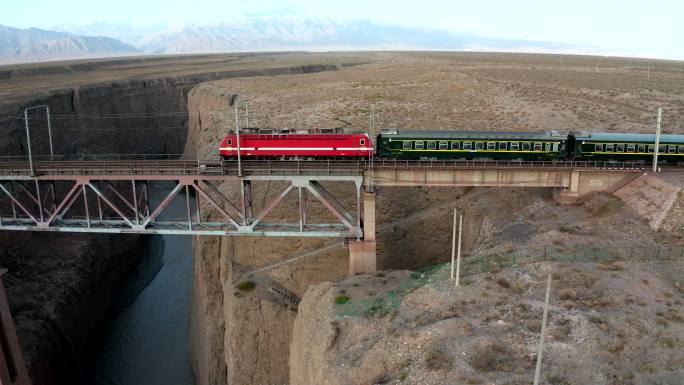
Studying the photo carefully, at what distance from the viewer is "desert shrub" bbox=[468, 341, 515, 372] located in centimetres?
1933

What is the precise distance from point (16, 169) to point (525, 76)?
81321 mm

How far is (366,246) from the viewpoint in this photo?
33406mm

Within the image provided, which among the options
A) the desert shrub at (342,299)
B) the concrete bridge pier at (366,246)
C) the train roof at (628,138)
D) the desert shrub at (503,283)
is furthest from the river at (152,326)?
the train roof at (628,138)

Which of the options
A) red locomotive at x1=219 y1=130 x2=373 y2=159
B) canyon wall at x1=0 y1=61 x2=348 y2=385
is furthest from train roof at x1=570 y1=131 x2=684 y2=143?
canyon wall at x1=0 y1=61 x2=348 y2=385

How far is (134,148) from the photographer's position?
8688 cm

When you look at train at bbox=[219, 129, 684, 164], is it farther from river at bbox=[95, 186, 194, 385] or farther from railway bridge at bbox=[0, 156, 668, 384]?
river at bbox=[95, 186, 194, 385]

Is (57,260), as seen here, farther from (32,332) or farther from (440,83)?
(440,83)

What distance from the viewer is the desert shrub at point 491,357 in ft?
63.4

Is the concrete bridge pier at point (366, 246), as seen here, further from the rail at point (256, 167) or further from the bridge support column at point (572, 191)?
the bridge support column at point (572, 191)

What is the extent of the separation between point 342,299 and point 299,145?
48.8ft

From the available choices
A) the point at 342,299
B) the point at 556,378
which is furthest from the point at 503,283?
the point at 342,299

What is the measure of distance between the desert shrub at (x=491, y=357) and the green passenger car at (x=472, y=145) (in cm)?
2035

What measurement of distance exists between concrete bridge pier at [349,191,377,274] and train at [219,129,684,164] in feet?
18.6

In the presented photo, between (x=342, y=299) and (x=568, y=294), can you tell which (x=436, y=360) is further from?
(x=342, y=299)
